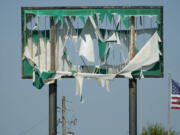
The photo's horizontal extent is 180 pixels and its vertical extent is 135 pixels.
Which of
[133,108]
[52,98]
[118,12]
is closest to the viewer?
[133,108]

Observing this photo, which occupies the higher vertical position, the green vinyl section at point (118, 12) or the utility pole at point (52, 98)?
the green vinyl section at point (118, 12)

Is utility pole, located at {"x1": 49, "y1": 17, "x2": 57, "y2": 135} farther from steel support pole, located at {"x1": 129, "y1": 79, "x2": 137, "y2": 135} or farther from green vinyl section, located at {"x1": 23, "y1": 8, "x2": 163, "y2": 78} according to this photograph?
steel support pole, located at {"x1": 129, "y1": 79, "x2": 137, "y2": 135}

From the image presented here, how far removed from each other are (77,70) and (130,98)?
2717mm

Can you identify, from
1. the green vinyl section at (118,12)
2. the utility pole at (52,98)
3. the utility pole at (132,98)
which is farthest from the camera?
the green vinyl section at (118,12)

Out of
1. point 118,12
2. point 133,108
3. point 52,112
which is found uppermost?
point 118,12

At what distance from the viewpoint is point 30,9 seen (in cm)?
4266

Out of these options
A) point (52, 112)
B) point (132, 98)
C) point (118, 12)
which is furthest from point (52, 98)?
point (118, 12)

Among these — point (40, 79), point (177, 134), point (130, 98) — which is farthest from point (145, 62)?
point (177, 134)

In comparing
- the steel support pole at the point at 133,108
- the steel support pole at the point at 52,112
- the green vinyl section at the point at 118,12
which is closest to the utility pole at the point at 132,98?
the steel support pole at the point at 133,108

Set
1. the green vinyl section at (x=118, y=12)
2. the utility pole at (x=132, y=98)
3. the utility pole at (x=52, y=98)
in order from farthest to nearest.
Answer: the green vinyl section at (x=118, y=12), the utility pole at (x=52, y=98), the utility pole at (x=132, y=98)

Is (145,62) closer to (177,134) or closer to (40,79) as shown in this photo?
(40,79)

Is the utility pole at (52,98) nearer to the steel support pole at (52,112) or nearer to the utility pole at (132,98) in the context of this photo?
the steel support pole at (52,112)

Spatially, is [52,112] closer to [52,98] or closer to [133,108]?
[52,98]

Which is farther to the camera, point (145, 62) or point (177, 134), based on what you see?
point (177, 134)
